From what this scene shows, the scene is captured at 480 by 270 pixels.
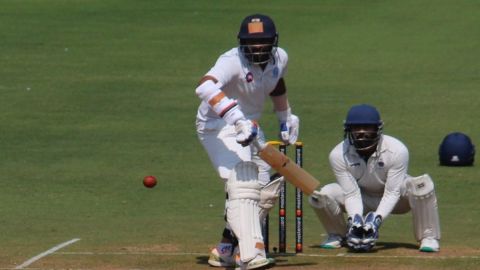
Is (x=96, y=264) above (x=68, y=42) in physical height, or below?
below

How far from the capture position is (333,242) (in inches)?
435

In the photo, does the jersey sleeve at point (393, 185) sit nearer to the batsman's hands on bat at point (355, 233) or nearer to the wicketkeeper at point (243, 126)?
the batsman's hands on bat at point (355, 233)

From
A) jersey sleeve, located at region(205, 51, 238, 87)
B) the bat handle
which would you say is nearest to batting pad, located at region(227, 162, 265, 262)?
the bat handle

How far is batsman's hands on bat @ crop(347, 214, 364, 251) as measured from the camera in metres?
10.5

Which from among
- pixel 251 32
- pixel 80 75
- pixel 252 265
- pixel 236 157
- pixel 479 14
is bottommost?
pixel 252 265

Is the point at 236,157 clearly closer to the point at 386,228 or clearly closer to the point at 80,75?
the point at 386,228

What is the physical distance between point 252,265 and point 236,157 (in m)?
0.96

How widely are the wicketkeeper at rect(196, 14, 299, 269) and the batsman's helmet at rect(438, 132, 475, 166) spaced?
634cm

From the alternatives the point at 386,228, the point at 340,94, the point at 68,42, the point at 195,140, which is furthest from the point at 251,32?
the point at 68,42

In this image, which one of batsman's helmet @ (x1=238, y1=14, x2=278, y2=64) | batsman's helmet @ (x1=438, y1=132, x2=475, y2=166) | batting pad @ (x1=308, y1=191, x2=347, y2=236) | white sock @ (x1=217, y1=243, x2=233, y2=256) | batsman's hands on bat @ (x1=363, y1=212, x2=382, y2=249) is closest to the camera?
batsman's helmet @ (x1=238, y1=14, x2=278, y2=64)

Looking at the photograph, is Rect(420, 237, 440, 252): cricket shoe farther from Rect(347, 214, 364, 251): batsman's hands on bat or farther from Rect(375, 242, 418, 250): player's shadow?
Rect(347, 214, 364, 251): batsman's hands on bat

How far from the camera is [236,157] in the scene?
394 inches

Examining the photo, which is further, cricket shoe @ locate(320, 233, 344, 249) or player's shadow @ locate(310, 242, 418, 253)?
cricket shoe @ locate(320, 233, 344, 249)

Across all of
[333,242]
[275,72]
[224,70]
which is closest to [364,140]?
[333,242]
